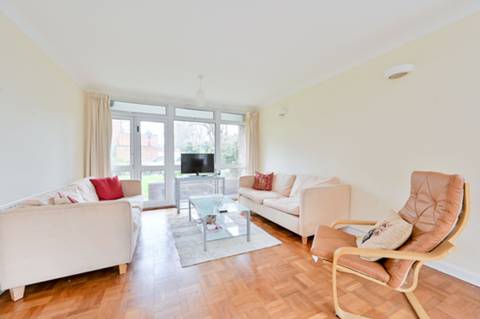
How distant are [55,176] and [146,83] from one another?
2.01 m

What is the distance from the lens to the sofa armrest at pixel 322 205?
257cm

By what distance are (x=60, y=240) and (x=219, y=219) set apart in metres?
1.93

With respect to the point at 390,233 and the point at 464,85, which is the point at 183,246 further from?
the point at 464,85

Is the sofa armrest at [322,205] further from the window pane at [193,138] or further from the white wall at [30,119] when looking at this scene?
the white wall at [30,119]

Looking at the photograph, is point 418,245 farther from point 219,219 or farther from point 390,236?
point 219,219

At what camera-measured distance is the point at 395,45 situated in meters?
2.30

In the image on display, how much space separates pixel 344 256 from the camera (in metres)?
1.49

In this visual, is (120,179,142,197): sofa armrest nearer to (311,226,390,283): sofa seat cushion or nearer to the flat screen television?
the flat screen television

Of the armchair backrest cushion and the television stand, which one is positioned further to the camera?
the television stand

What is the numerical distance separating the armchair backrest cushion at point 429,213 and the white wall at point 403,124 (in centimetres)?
62

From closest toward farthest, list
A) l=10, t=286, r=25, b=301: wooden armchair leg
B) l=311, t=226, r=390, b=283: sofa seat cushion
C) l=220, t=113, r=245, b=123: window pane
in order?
l=311, t=226, r=390, b=283: sofa seat cushion, l=10, t=286, r=25, b=301: wooden armchair leg, l=220, t=113, r=245, b=123: window pane

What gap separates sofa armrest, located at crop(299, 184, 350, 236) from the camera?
8.43 feet

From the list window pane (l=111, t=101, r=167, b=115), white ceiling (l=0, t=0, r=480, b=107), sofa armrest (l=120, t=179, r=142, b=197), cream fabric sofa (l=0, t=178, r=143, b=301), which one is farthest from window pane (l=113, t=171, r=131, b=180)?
cream fabric sofa (l=0, t=178, r=143, b=301)

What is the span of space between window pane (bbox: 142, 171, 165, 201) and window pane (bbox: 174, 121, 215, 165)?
51 cm
